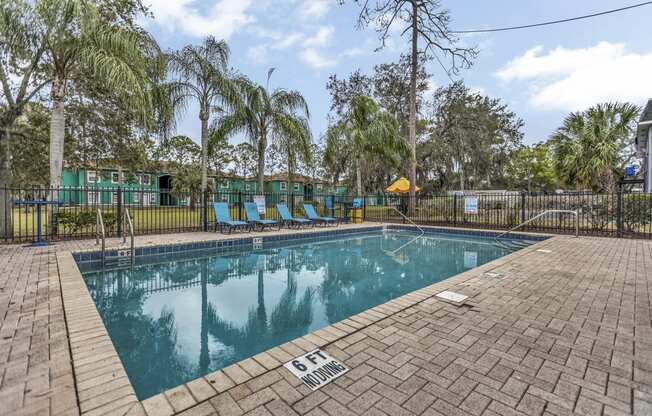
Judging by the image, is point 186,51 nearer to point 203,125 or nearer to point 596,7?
point 203,125

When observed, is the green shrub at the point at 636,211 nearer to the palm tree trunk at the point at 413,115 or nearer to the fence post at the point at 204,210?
the palm tree trunk at the point at 413,115

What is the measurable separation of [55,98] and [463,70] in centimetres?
1738

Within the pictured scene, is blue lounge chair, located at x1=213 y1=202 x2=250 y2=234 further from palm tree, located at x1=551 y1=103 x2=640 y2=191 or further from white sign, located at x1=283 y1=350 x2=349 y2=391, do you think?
palm tree, located at x1=551 y1=103 x2=640 y2=191

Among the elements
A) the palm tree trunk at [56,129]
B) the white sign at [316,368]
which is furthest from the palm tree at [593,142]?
the palm tree trunk at [56,129]

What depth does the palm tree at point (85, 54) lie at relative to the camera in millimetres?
6781

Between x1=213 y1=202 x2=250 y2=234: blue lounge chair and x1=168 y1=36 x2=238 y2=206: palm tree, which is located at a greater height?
x1=168 y1=36 x2=238 y2=206: palm tree

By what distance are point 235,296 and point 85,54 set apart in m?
6.93

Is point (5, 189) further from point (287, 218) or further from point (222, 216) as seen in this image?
point (287, 218)

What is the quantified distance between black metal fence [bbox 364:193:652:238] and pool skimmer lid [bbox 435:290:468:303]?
898 cm

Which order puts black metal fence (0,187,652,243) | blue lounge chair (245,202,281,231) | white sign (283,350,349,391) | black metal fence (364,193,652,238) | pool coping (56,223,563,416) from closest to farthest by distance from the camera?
1. pool coping (56,223,563,416)
2. white sign (283,350,349,391)
3. black metal fence (0,187,652,243)
4. black metal fence (364,193,652,238)
5. blue lounge chair (245,202,281,231)

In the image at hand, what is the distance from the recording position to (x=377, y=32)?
16.3 meters

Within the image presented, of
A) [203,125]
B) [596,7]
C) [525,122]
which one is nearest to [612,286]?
[596,7]

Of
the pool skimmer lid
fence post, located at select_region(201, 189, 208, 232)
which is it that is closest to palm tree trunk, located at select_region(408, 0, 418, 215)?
fence post, located at select_region(201, 189, 208, 232)

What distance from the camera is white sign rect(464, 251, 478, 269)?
6.84 metres
